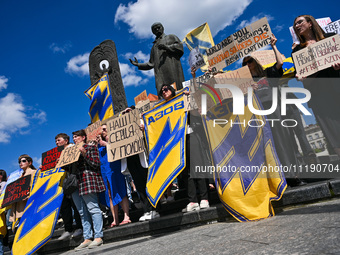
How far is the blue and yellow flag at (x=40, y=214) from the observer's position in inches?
170

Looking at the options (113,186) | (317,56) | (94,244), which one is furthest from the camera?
(113,186)

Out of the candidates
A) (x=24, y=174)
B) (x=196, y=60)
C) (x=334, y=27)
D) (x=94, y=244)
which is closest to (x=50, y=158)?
(x=24, y=174)

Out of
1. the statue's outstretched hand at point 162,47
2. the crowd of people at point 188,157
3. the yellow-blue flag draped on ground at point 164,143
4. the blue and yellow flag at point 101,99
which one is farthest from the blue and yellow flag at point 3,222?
the statue's outstretched hand at point 162,47

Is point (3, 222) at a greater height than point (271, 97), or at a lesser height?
lesser

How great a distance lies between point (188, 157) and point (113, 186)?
1572 mm

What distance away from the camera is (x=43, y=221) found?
4.42 m

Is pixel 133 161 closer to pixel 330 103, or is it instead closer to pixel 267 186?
pixel 267 186

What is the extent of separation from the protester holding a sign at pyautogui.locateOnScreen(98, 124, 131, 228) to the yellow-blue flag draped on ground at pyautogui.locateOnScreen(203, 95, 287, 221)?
76.0 inches

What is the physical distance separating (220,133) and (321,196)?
1.43m

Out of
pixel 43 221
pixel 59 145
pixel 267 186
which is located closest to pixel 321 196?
pixel 267 186

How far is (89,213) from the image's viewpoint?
4.54 m

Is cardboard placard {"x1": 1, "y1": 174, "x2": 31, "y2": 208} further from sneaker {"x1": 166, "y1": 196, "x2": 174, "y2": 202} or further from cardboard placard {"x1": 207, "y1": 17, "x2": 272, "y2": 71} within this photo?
Result: cardboard placard {"x1": 207, "y1": 17, "x2": 272, "y2": 71}

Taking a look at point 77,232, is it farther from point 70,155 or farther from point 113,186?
point 70,155

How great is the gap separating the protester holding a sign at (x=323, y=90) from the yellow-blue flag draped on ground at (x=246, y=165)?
26.3 inches
